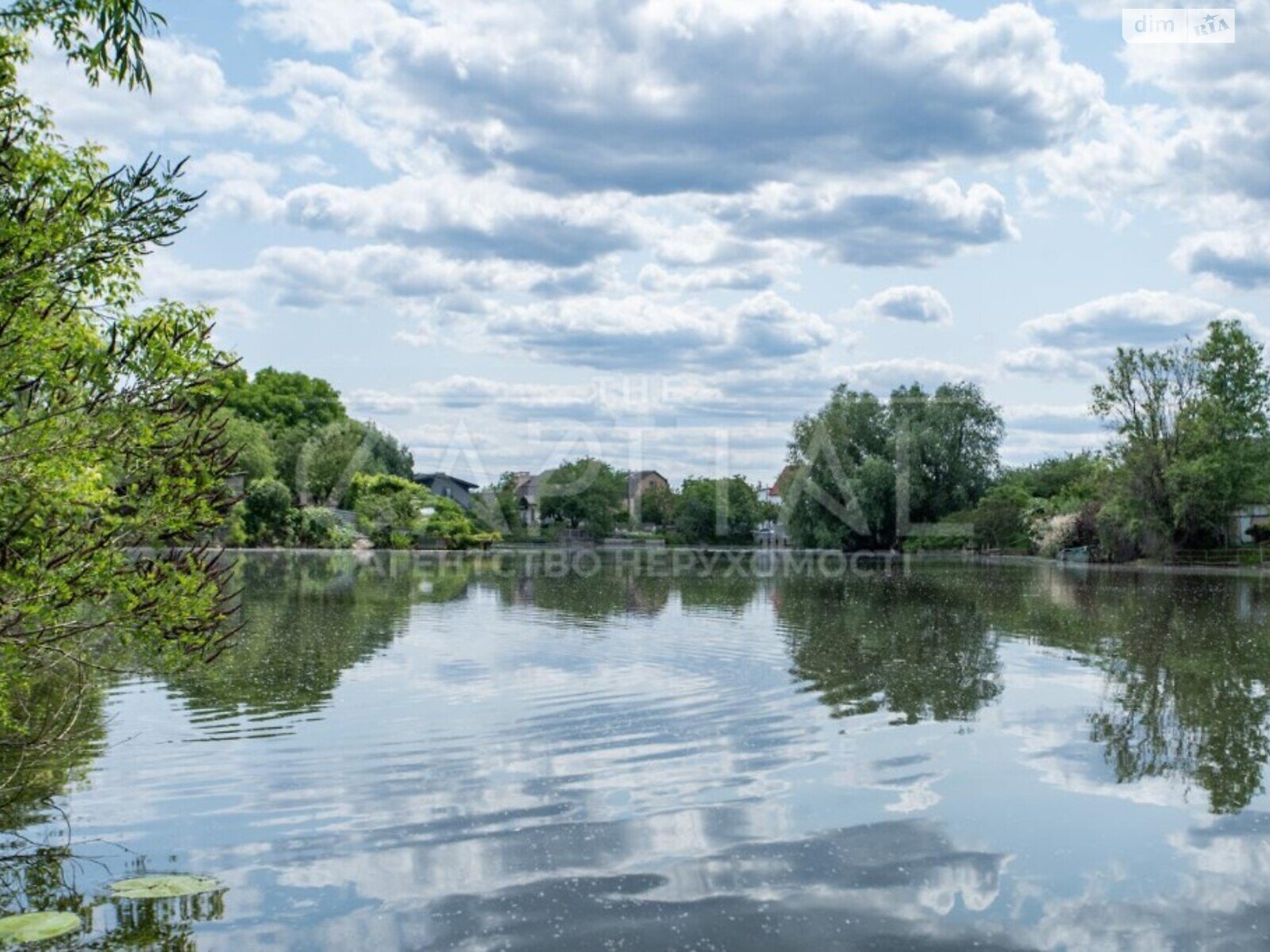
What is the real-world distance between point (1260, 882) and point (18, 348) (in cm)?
894

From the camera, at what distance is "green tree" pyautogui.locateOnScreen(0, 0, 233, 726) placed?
23.6ft

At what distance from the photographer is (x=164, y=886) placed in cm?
796

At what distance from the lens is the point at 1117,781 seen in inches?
444

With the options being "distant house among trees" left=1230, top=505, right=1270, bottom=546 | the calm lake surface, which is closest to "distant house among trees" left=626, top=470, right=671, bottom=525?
"distant house among trees" left=1230, top=505, right=1270, bottom=546

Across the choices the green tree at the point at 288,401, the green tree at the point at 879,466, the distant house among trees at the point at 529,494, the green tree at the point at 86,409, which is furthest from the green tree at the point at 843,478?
the green tree at the point at 86,409

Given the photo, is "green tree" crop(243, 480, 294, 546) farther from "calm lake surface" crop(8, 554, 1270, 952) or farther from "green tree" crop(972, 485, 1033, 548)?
"calm lake surface" crop(8, 554, 1270, 952)

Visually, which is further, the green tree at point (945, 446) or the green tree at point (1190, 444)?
the green tree at point (945, 446)

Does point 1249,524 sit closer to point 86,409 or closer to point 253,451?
point 253,451

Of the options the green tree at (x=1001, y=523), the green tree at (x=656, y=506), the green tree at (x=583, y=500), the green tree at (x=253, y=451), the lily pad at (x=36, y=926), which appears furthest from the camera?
the green tree at (x=656, y=506)

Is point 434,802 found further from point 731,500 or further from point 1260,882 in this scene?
point 731,500

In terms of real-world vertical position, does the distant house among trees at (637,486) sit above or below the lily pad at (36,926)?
above

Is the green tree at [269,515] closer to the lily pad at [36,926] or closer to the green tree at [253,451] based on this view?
the green tree at [253,451]

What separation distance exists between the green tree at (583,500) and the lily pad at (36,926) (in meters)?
84.1

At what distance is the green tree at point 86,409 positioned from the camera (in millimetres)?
7207
